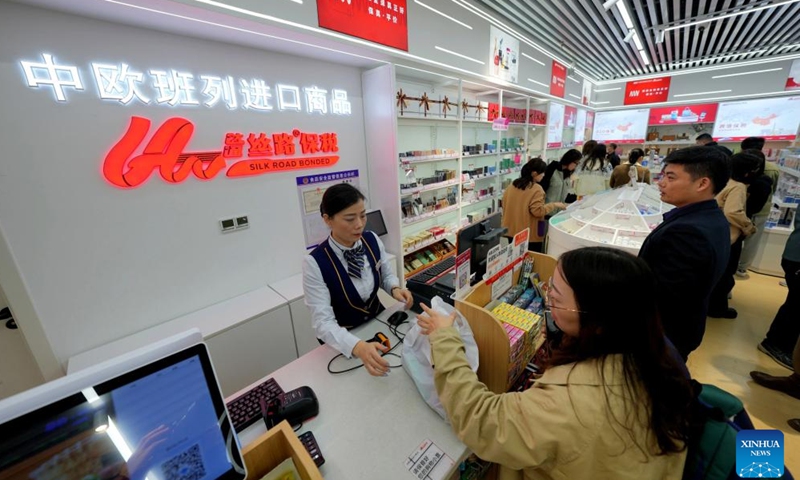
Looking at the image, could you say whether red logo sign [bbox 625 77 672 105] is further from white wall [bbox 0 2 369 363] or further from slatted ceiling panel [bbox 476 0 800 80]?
white wall [bbox 0 2 369 363]

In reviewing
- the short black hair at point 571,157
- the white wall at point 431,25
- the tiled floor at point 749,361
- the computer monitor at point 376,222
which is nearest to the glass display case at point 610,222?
the short black hair at point 571,157

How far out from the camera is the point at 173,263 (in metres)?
2.38

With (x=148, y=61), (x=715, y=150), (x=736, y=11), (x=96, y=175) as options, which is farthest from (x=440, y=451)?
(x=736, y=11)

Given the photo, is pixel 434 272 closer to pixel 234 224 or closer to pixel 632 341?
pixel 632 341

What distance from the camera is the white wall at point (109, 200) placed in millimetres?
1767

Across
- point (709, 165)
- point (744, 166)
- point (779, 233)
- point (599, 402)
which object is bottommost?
point (779, 233)

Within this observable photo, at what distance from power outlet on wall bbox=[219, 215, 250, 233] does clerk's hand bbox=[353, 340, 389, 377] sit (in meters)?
1.86

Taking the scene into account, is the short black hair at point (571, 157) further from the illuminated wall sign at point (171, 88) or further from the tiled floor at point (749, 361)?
the illuminated wall sign at point (171, 88)

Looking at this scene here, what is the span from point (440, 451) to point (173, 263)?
2.38 metres

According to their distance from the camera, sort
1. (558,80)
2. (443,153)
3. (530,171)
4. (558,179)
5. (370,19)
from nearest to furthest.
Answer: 1. (370,19)
2. (530,171)
3. (443,153)
4. (558,179)
5. (558,80)

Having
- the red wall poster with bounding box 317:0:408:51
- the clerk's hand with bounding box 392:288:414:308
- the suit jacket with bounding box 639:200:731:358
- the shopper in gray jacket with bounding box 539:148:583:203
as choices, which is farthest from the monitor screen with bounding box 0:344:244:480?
the shopper in gray jacket with bounding box 539:148:583:203

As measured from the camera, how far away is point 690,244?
1.49 metres

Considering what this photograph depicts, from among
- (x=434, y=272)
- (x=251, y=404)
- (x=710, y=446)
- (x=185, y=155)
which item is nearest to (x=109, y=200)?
(x=185, y=155)

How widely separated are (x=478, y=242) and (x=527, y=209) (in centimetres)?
227
